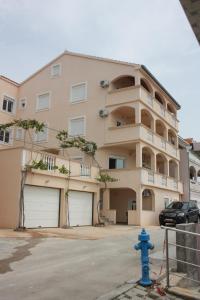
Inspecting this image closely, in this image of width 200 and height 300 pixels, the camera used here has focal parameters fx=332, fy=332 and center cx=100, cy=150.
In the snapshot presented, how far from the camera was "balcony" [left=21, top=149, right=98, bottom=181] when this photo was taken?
61.4ft

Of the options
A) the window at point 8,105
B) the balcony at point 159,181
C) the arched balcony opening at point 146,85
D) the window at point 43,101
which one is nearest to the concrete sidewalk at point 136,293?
the balcony at point 159,181

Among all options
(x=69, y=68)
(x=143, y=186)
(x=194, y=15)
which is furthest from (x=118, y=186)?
(x=194, y=15)

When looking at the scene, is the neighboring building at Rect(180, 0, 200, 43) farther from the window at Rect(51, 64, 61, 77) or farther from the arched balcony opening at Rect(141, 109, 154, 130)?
the window at Rect(51, 64, 61, 77)

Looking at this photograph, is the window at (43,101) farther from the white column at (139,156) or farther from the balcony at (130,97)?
the white column at (139,156)

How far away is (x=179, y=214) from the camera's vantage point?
22.8 m

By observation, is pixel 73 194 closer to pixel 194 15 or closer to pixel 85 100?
pixel 85 100

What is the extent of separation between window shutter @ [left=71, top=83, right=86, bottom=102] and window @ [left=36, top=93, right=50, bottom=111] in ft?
9.85

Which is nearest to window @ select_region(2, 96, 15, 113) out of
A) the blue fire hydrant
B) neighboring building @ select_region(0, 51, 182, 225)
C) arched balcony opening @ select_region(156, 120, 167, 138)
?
neighboring building @ select_region(0, 51, 182, 225)

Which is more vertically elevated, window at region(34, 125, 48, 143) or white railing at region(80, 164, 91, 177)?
window at region(34, 125, 48, 143)

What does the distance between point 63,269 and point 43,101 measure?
2632cm

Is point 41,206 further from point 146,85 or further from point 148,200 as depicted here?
point 146,85

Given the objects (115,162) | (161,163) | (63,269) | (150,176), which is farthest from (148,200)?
(63,269)

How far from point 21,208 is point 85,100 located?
14.2 metres

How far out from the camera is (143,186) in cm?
2588
